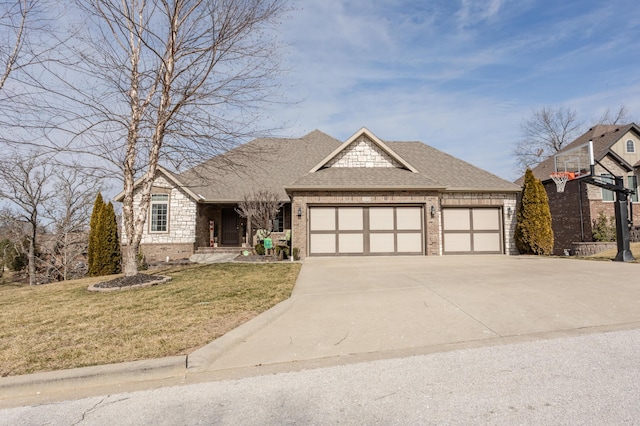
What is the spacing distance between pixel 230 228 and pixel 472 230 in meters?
12.7

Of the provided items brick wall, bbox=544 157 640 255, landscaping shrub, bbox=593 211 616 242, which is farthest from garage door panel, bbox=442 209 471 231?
landscaping shrub, bbox=593 211 616 242

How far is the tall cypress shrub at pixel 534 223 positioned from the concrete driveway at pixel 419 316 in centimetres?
653

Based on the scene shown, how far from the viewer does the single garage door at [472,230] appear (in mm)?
15289

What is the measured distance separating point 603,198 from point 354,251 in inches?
575

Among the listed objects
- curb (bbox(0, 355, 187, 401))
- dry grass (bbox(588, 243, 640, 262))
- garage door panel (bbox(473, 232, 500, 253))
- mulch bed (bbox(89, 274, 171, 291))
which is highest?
garage door panel (bbox(473, 232, 500, 253))

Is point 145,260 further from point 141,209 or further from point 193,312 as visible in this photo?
point 193,312

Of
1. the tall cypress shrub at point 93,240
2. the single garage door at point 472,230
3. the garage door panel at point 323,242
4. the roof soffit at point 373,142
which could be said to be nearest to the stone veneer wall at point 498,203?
the single garage door at point 472,230

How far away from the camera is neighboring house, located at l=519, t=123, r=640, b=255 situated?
733 inches

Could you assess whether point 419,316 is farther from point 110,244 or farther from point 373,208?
point 110,244

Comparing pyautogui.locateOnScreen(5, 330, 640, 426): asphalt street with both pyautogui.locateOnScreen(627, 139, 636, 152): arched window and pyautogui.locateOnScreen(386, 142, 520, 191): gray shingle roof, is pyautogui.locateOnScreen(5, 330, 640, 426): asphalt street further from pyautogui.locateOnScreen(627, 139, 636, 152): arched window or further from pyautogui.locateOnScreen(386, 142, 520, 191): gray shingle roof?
pyautogui.locateOnScreen(627, 139, 636, 152): arched window

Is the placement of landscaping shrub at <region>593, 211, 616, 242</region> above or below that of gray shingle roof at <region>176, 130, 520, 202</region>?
below

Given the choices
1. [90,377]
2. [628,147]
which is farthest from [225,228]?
[628,147]

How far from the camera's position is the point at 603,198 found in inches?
740

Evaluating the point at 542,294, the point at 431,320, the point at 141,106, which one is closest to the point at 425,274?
the point at 542,294
